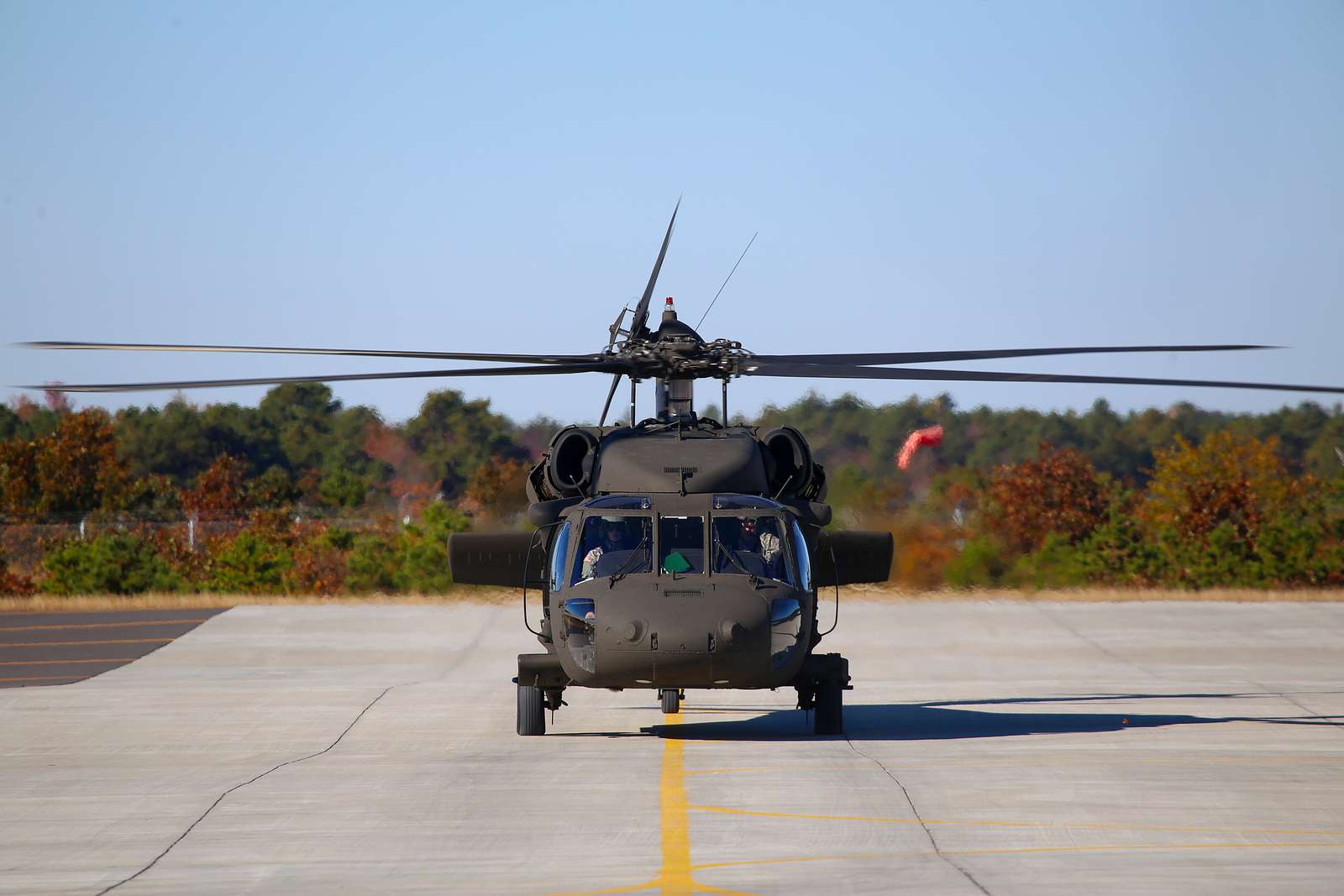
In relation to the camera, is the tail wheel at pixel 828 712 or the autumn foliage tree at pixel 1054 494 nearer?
the tail wheel at pixel 828 712

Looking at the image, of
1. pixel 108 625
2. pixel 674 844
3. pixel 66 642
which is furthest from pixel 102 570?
pixel 674 844

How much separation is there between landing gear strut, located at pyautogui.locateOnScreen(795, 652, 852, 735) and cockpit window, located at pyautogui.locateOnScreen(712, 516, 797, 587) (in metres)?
1.01

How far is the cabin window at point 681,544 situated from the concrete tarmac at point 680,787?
1.59m

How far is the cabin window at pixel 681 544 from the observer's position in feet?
46.5

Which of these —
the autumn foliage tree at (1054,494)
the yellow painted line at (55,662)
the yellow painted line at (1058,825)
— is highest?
the yellow painted line at (1058,825)

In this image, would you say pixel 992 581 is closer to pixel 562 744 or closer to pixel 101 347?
pixel 562 744

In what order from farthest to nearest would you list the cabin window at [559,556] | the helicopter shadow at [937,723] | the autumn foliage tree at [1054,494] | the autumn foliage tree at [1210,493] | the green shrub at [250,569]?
the autumn foliage tree at [1054,494] < the autumn foliage tree at [1210,493] < the green shrub at [250,569] < the helicopter shadow at [937,723] < the cabin window at [559,556]

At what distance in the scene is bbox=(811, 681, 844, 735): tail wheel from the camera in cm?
1532

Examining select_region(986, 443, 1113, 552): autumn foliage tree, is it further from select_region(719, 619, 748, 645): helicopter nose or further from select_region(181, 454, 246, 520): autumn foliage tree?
→ select_region(719, 619, 748, 645): helicopter nose

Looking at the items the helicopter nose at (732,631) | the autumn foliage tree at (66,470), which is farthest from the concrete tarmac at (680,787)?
the autumn foliage tree at (66,470)

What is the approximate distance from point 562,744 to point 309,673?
974 centimetres

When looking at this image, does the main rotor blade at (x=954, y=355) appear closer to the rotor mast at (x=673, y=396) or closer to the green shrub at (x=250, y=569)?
the rotor mast at (x=673, y=396)

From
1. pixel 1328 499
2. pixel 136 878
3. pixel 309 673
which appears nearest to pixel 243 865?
pixel 136 878

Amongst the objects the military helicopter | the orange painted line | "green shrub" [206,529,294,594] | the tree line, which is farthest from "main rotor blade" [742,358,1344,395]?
"green shrub" [206,529,294,594]
